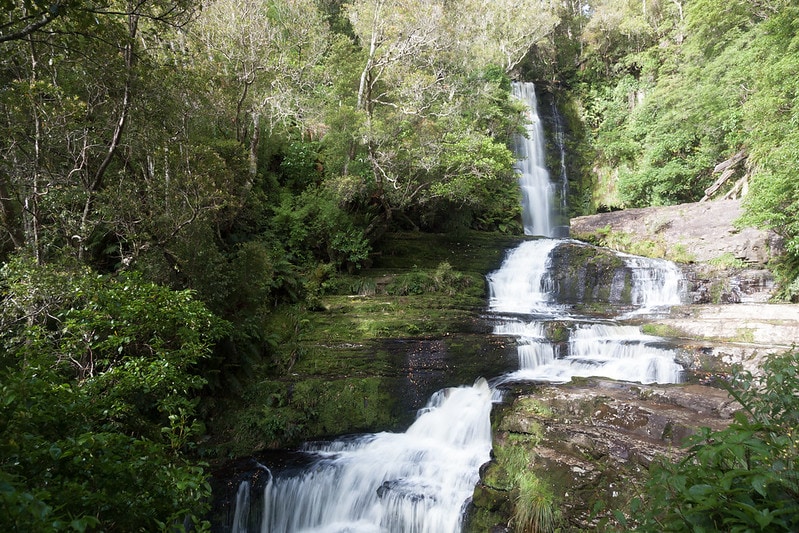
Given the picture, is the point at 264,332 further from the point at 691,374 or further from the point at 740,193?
the point at 740,193

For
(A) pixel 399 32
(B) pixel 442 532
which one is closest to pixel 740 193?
(A) pixel 399 32

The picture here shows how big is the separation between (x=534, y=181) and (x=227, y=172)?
18.1 metres

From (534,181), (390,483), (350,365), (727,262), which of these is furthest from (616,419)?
(534,181)

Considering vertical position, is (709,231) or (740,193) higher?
(740,193)

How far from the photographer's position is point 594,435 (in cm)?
545

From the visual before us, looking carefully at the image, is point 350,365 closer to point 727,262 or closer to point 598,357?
point 598,357

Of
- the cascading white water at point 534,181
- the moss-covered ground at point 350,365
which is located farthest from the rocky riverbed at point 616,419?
the cascading white water at point 534,181

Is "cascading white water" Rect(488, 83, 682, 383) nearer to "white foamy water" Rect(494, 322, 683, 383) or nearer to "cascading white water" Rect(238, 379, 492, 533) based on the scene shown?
"white foamy water" Rect(494, 322, 683, 383)

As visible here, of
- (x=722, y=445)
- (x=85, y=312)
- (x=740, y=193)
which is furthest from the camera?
(x=740, y=193)

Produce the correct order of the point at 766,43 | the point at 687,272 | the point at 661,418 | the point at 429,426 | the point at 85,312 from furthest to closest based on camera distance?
the point at 687,272 < the point at 766,43 < the point at 429,426 < the point at 661,418 < the point at 85,312

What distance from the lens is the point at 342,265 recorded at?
1429cm

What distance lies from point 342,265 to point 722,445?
1314 centimetres

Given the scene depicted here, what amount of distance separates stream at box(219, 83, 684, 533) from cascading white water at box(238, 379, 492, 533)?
1cm

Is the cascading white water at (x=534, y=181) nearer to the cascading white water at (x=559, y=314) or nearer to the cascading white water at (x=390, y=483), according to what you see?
the cascading white water at (x=559, y=314)
